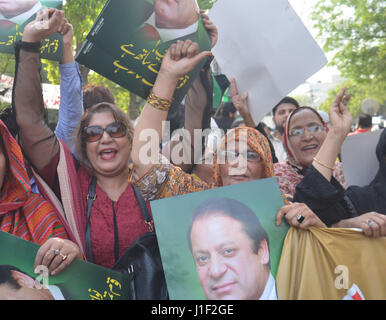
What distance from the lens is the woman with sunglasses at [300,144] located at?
263 cm

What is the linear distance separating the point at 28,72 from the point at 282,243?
1.36 m

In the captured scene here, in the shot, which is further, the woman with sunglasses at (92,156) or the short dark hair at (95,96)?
the short dark hair at (95,96)

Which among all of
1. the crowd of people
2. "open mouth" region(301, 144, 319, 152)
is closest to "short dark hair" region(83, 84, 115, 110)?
the crowd of people

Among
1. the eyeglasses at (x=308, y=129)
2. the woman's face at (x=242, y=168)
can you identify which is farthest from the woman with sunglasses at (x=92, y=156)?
the eyeglasses at (x=308, y=129)

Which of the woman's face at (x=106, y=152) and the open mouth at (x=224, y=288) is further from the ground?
the woman's face at (x=106, y=152)

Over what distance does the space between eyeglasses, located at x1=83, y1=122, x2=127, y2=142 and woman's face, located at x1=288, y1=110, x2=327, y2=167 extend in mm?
1260

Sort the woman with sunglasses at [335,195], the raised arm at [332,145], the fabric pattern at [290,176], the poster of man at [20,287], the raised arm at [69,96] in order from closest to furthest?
the poster of man at [20,287] → the woman with sunglasses at [335,195] → the raised arm at [332,145] → the raised arm at [69,96] → the fabric pattern at [290,176]

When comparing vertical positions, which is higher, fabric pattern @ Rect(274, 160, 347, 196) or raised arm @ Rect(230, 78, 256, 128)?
raised arm @ Rect(230, 78, 256, 128)

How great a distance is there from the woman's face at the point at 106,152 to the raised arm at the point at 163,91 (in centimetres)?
25

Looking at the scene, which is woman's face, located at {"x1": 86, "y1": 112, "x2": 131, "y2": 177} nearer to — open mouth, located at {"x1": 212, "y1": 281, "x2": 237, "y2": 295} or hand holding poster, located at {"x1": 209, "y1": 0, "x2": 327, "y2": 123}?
hand holding poster, located at {"x1": 209, "y1": 0, "x2": 327, "y2": 123}

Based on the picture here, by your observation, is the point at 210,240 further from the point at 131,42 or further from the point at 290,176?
the point at 290,176

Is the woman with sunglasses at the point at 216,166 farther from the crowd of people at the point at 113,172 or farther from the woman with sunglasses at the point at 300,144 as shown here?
the woman with sunglasses at the point at 300,144

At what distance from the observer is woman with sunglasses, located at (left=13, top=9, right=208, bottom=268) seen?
70.1 inches
